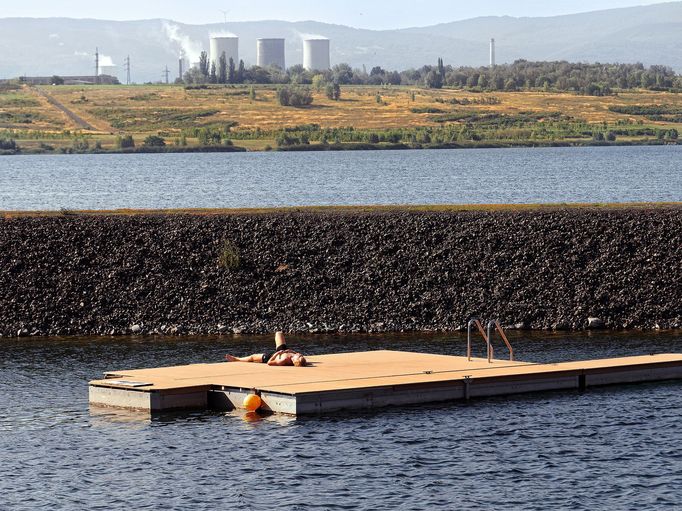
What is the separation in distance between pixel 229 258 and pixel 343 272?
4835mm

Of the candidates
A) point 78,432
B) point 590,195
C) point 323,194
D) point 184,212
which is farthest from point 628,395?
point 323,194

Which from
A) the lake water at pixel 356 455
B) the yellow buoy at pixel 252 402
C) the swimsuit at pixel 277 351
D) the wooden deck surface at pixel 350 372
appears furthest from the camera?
the swimsuit at pixel 277 351

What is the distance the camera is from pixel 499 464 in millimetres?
32594

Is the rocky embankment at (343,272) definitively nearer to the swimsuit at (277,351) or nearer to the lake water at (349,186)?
the swimsuit at (277,351)

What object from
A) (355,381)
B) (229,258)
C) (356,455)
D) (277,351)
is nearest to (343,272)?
(229,258)

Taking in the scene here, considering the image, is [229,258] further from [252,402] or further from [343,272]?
[252,402]

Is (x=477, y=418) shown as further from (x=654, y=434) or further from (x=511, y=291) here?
(x=511, y=291)

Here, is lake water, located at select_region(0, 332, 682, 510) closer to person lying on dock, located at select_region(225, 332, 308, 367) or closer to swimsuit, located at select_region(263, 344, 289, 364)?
person lying on dock, located at select_region(225, 332, 308, 367)

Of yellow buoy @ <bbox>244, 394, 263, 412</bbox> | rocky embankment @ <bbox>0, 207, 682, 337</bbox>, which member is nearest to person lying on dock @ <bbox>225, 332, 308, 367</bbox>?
yellow buoy @ <bbox>244, 394, 263, 412</bbox>

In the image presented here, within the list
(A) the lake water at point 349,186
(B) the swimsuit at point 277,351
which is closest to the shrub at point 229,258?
(B) the swimsuit at point 277,351

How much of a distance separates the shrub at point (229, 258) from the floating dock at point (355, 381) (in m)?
14.0

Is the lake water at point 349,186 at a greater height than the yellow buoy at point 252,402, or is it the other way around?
the lake water at point 349,186

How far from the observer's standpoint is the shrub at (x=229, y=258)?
190ft

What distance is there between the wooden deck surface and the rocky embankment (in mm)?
9585
